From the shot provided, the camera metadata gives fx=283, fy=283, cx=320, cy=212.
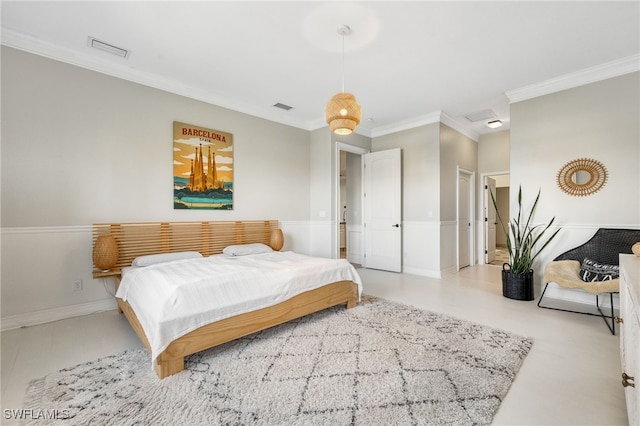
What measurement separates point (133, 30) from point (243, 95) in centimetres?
162

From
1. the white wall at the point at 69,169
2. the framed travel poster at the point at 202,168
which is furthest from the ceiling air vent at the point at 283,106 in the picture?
the white wall at the point at 69,169

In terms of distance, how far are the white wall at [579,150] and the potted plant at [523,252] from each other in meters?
0.12

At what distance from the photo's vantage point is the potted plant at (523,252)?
3557 millimetres

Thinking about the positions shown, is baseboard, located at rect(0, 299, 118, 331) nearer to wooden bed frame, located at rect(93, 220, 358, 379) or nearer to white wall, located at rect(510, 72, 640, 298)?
wooden bed frame, located at rect(93, 220, 358, 379)

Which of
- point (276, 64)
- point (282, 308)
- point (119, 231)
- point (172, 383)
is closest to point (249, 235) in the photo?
point (119, 231)

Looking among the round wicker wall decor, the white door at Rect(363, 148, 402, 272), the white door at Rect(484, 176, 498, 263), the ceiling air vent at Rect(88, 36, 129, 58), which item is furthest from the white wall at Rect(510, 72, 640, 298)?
the ceiling air vent at Rect(88, 36, 129, 58)

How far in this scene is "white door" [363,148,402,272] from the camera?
523 cm

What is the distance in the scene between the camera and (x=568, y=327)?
8.94 feet

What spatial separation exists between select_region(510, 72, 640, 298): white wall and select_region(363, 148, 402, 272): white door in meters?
1.82

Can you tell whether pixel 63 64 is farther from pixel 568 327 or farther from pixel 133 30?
pixel 568 327

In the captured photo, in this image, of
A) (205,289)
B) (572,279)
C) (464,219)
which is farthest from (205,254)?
(464,219)

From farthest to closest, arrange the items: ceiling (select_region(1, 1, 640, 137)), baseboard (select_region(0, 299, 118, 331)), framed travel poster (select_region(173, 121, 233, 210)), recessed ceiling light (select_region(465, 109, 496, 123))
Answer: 1. recessed ceiling light (select_region(465, 109, 496, 123))
2. framed travel poster (select_region(173, 121, 233, 210))
3. baseboard (select_region(0, 299, 118, 331))
4. ceiling (select_region(1, 1, 640, 137))

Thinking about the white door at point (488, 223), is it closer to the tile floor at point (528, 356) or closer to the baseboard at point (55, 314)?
the tile floor at point (528, 356)

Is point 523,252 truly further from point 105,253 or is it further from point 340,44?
point 105,253
